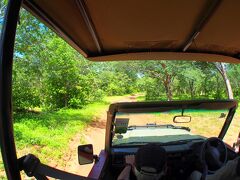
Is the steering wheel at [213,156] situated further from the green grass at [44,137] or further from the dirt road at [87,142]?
the dirt road at [87,142]

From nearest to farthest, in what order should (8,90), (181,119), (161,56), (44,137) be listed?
(8,90)
(181,119)
(161,56)
(44,137)

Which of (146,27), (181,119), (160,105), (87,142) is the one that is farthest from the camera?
(87,142)

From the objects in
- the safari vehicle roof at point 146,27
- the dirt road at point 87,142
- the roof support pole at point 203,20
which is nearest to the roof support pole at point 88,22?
the safari vehicle roof at point 146,27

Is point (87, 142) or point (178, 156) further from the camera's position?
point (87, 142)

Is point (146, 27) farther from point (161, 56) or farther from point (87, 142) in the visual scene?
point (87, 142)

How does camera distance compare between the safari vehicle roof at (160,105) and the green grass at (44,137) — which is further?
the green grass at (44,137)

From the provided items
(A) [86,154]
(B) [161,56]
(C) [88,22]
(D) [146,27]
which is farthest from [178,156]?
(B) [161,56]

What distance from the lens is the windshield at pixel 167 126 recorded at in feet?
8.27

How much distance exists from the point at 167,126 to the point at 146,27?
34.9 inches

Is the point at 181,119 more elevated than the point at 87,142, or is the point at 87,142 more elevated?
the point at 181,119

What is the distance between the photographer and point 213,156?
1.84 meters

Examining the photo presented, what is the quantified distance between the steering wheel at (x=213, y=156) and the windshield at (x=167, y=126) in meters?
0.53

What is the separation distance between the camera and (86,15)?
2.44 meters

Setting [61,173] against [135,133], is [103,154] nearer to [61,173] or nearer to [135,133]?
[135,133]
